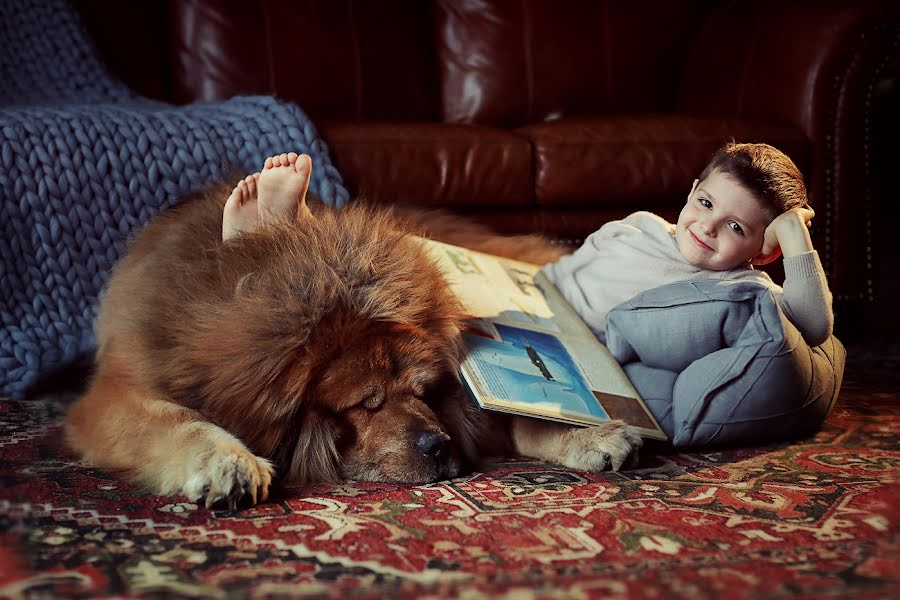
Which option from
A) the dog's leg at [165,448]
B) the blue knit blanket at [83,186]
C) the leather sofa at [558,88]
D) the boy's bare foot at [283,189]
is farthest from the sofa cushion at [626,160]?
the dog's leg at [165,448]

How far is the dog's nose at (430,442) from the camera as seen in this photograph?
5.03 feet

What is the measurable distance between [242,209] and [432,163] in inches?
46.7

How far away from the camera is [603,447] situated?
1647 millimetres

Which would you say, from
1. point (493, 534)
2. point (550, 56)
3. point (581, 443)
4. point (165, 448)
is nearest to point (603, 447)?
point (581, 443)

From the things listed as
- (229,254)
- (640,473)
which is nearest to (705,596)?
(640,473)

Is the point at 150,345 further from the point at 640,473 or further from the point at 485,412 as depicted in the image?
the point at 640,473

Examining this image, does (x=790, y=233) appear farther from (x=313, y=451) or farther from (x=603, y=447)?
(x=313, y=451)

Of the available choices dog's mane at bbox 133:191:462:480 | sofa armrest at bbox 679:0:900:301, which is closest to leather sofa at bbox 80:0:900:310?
sofa armrest at bbox 679:0:900:301

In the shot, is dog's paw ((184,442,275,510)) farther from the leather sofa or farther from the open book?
the leather sofa

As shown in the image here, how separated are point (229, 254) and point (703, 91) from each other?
273 centimetres

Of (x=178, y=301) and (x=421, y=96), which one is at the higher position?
(x=421, y=96)

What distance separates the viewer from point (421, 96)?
388cm

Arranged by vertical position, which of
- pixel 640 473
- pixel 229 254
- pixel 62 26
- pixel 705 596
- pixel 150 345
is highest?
pixel 62 26

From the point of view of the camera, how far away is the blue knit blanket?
2.26m
